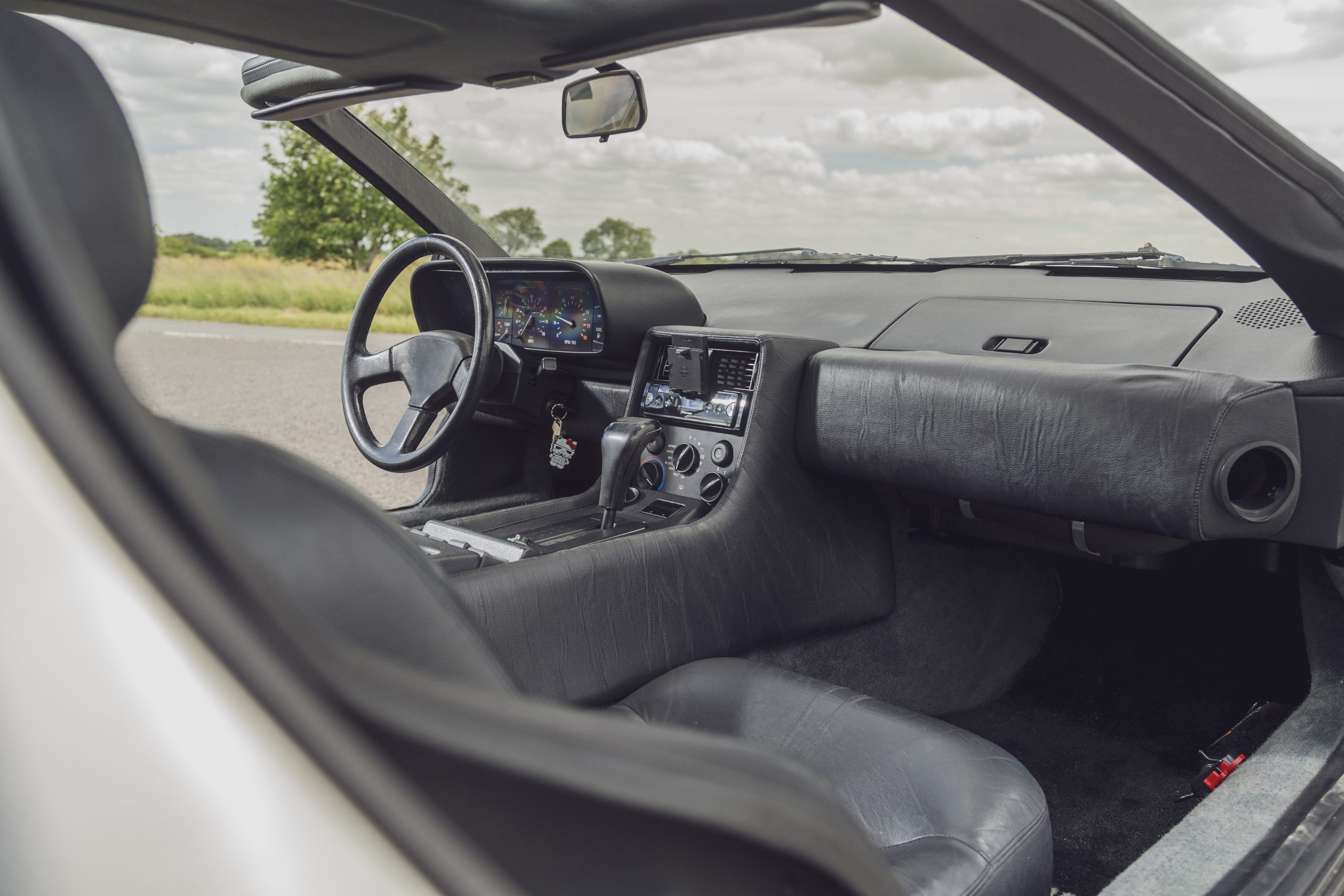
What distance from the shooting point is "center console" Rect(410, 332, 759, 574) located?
217 centimetres

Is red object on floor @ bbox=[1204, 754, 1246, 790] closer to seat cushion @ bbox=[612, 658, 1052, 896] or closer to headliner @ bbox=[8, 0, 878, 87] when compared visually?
seat cushion @ bbox=[612, 658, 1052, 896]

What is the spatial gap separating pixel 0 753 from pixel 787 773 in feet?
1.16

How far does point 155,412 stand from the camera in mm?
468

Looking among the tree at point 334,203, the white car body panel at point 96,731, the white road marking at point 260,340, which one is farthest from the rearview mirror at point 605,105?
the white road marking at point 260,340

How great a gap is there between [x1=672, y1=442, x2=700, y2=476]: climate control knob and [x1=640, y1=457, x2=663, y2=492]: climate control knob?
4 centimetres

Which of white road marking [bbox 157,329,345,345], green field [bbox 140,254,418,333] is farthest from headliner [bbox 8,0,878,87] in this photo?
white road marking [bbox 157,329,345,345]

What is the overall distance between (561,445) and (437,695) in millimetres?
2543

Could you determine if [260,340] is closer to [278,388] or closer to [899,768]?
[278,388]

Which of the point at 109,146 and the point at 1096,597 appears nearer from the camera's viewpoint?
the point at 109,146

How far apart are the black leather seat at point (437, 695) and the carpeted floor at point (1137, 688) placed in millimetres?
1704

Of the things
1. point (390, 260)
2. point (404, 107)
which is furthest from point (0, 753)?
point (390, 260)

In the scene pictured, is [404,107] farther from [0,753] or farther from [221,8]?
[0,753]

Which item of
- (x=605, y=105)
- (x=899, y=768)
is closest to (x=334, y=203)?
(x=605, y=105)

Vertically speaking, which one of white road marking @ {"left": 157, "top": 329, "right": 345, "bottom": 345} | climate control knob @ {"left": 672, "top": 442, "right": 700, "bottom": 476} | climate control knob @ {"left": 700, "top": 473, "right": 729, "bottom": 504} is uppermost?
white road marking @ {"left": 157, "top": 329, "right": 345, "bottom": 345}
